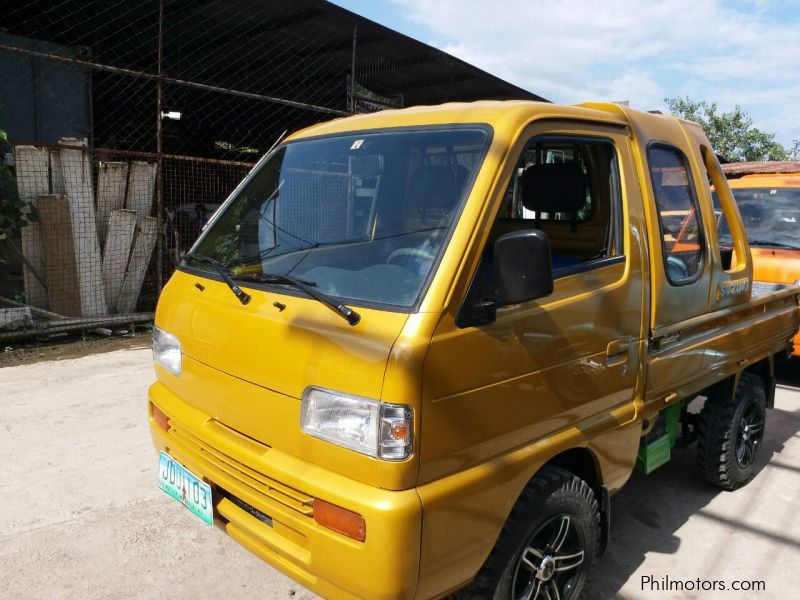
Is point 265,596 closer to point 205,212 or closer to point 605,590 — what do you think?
point 605,590

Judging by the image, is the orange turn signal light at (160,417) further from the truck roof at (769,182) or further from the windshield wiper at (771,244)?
the truck roof at (769,182)

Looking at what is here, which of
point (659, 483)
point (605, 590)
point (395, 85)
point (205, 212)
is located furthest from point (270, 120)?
point (605, 590)

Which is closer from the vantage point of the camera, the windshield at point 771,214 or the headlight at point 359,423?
the headlight at point 359,423

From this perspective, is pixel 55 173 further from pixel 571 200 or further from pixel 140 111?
pixel 571 200

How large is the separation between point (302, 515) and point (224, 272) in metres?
1.05

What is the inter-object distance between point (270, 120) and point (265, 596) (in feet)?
36.9

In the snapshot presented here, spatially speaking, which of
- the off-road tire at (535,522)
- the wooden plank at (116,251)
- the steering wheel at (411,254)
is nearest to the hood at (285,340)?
the steering wheel at (411,254)

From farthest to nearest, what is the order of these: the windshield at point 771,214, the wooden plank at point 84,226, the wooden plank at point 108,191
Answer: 1. the wooden plank at point 108,191
2. the wooden plank at point 84,226
3. the windshield at point 771,214

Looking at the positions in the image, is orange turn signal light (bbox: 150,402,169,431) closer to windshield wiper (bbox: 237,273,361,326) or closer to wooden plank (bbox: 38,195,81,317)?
windshield wiper (bbox: 237,273,361,326)

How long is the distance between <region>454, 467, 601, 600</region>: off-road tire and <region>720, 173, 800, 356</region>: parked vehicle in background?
417cm

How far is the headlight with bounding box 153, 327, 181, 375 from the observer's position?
8.68ft

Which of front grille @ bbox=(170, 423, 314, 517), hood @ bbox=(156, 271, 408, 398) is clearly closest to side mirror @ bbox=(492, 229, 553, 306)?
hood @ bbox=(156, 271, 408, 398)

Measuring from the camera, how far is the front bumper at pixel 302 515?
1791 mm

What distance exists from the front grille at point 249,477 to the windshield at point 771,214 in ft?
18.6
